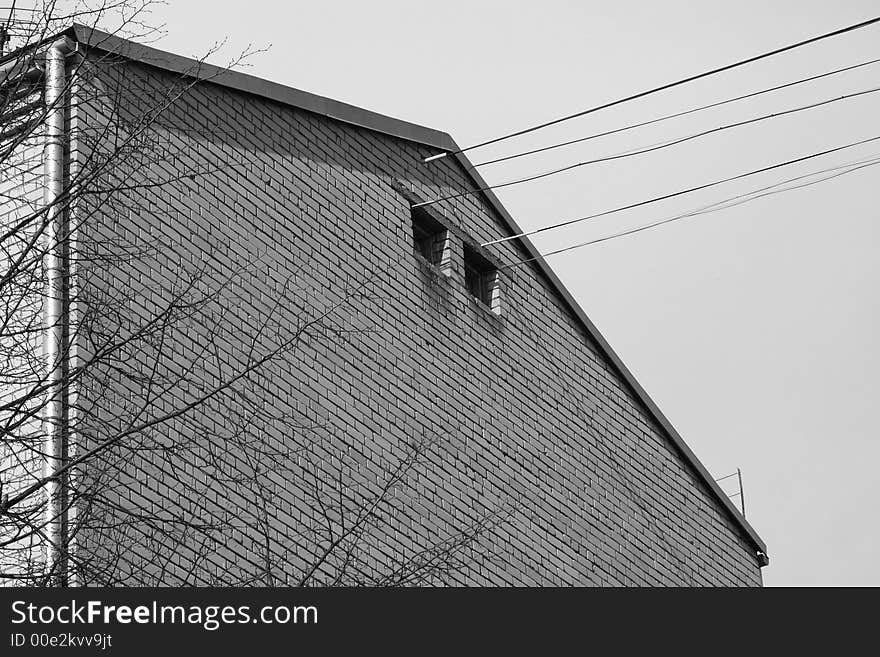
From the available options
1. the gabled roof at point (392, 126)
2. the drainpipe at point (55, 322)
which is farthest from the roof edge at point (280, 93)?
the drainpipe at point (55, 322)

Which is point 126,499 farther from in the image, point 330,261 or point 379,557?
point 330,261

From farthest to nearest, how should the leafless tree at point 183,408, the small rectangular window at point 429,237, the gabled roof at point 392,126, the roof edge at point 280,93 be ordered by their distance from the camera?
the small rectangular window at point 429,237 < the gabled roof at point 392,126 < the roof edge at point 280,93 < the leafless tree at point 183,408

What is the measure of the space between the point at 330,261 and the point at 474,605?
19.2ft

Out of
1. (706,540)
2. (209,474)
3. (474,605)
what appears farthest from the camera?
(706,540)

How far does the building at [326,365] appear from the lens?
9.11 m

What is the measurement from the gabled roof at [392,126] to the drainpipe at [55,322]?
0.48m

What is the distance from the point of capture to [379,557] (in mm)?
11133

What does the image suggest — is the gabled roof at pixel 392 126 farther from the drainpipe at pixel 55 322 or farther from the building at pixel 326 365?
the drainpipe at pixel 55 322

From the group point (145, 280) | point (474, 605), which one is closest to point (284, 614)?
point (474, 605)

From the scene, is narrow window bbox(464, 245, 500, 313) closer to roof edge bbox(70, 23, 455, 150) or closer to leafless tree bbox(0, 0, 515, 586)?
roof edge bbox(70, 23, 455, 150)

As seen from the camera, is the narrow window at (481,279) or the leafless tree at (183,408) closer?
the leafless tree at (183,408)

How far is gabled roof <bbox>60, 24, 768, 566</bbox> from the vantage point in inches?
405

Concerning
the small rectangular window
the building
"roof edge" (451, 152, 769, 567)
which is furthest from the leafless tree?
"roof edge" (451, 152, 769, 567)

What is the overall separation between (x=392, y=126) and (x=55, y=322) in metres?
4.95
